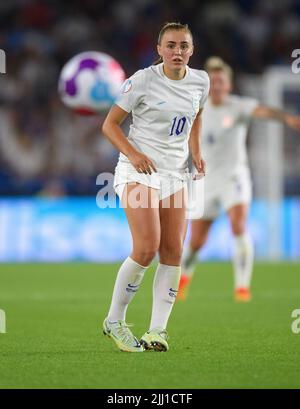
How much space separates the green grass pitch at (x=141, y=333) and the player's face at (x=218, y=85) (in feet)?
7.43

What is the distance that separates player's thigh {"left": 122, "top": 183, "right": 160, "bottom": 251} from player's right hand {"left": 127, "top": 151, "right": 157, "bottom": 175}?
0.60 feet

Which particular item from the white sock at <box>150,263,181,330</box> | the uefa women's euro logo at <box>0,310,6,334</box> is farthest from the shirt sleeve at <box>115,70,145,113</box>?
the uefa women's euro logo at <box>0,310,6,334</box>

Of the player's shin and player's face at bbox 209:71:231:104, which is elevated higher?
player's face at bbox 209:71:231:104

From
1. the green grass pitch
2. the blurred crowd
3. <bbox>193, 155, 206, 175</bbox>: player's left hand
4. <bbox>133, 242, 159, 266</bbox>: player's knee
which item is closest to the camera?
the green grass pitch

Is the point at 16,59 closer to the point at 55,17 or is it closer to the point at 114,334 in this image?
the point at 55,17

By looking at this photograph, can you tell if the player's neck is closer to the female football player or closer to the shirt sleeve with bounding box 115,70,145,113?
the female football player

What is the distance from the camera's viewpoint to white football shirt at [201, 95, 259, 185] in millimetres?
11500

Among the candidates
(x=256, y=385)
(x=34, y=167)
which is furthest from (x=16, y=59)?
(x=256, y=385)

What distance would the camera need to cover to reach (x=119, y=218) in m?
17.6

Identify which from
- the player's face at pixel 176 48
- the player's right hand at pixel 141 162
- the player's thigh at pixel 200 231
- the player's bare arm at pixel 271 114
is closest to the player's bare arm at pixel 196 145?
the player's face at pixel 176 48

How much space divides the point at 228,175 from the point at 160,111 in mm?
5097

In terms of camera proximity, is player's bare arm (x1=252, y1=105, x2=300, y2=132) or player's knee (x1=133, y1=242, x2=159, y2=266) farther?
player's bare arm (x1=252, y1=105, x2=300, y2=132)

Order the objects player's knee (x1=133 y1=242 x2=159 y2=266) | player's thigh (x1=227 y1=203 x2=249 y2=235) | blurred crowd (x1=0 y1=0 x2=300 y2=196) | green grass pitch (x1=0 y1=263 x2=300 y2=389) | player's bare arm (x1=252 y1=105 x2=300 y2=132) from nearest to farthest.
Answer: green grass pitch (x1=0 y1=263 x2=300 y2=389), player's knee (x1=133 y1=242 x2=159 y2=266), player's bare arm (x1=252 y1=105 x2=300 y2=132), player's thigh (x1=227 y1=203 x2=249 y2=235), blurred crowd (x1=0 y1=0 x2=300 y2=196)

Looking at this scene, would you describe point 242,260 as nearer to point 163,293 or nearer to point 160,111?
point 163,293
